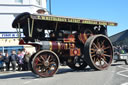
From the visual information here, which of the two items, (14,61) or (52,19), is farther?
(14,61)

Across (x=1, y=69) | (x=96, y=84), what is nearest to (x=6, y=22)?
(x=1, y=69)

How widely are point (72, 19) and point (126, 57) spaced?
7.14 metres

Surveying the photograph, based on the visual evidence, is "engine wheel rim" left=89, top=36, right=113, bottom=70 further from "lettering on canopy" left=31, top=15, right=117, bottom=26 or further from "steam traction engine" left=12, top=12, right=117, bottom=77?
"lettering on canopy" left=31, top=15, right=117, bottom=26

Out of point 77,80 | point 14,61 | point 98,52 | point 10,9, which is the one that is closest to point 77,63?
point 98,52

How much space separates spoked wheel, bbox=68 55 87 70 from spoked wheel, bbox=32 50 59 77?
1632 millimetres

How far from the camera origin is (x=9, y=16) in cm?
2416

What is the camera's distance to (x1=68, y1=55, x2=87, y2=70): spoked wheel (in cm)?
1212

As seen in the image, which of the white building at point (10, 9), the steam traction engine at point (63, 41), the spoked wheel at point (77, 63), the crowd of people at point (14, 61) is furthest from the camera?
the white building at point (10, 9)

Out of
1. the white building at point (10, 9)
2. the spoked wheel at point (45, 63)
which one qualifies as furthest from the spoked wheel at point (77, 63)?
the white building at point (10, 9)

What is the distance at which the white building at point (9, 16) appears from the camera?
23.3m

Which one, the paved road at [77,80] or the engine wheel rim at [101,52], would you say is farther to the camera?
the engine wheel rim at [101,52]

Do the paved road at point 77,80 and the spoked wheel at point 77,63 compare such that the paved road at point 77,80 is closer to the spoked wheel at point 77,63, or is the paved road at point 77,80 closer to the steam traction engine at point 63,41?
the steam traction engine at point 63,41

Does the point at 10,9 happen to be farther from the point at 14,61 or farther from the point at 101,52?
the point at 101,52

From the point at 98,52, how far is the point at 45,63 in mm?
3162
